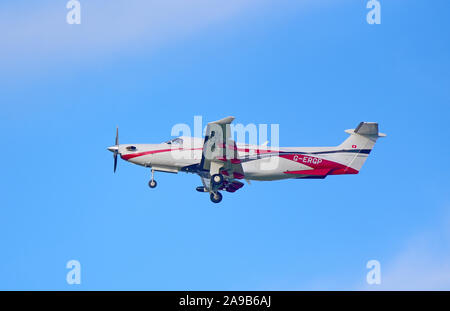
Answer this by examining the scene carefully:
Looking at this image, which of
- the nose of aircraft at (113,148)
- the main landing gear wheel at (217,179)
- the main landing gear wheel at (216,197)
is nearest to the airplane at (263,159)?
the main landing gear wheel at (216,197)

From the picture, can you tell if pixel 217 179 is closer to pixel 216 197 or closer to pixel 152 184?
pixel 216 197

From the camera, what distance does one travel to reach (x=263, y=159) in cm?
3944

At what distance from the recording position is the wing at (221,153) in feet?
117

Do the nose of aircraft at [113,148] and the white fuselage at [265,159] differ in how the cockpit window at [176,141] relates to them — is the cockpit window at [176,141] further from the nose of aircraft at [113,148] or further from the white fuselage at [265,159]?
the nose of aircraft at [113,148]

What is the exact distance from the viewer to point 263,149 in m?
39.6

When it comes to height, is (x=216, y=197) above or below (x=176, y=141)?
below

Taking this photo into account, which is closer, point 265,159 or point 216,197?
point 265,159

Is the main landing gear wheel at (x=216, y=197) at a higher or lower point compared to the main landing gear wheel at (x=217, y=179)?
lower

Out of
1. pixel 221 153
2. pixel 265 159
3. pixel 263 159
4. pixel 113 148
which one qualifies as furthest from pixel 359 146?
pixel 113 148

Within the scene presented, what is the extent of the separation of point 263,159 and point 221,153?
3057 mm

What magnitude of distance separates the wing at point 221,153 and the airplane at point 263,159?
0.20ft
